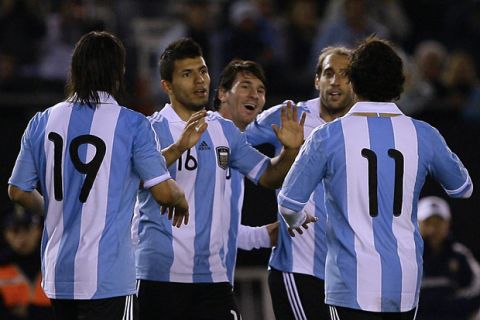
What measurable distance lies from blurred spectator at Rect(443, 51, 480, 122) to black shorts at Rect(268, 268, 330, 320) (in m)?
4.84

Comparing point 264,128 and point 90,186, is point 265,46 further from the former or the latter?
point 90,186

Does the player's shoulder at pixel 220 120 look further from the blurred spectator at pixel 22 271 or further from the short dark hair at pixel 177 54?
the blurred spectator at pixel 22 271

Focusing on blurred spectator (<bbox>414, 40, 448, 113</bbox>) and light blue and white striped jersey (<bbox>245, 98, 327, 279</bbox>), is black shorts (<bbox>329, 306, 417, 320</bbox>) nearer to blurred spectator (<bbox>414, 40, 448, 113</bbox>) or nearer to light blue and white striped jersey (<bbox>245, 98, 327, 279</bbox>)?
light blue and white striped jersey (<bbox>245, 98, 327, 279</bbox>)

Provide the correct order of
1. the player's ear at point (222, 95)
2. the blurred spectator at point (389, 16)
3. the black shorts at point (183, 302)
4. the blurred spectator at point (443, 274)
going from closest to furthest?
the black shorts at point (183, 302) → the player's ear at point (222, 95) → the blurred spectator at point (443, 274) → the blurred spectator at point (389, 16)

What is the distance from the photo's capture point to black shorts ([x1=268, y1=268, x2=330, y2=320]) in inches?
246

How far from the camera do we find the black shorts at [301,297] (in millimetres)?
6258

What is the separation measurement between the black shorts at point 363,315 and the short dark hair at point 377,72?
0.98m

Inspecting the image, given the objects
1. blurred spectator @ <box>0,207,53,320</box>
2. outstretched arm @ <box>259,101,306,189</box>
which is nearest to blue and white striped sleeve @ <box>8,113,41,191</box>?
outstretched arm @ <box>259,101,306,189</box>

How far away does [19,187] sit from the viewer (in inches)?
212

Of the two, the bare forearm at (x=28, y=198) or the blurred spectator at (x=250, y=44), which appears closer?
the bare forearm at (x=28, y=198)

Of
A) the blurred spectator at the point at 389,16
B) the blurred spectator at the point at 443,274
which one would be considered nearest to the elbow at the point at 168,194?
the blurred spectator at the point at 443,274

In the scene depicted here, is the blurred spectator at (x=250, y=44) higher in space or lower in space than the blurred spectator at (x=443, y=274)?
higher

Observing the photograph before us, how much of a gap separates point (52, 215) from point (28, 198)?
188 mm

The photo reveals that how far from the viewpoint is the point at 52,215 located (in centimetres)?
529
